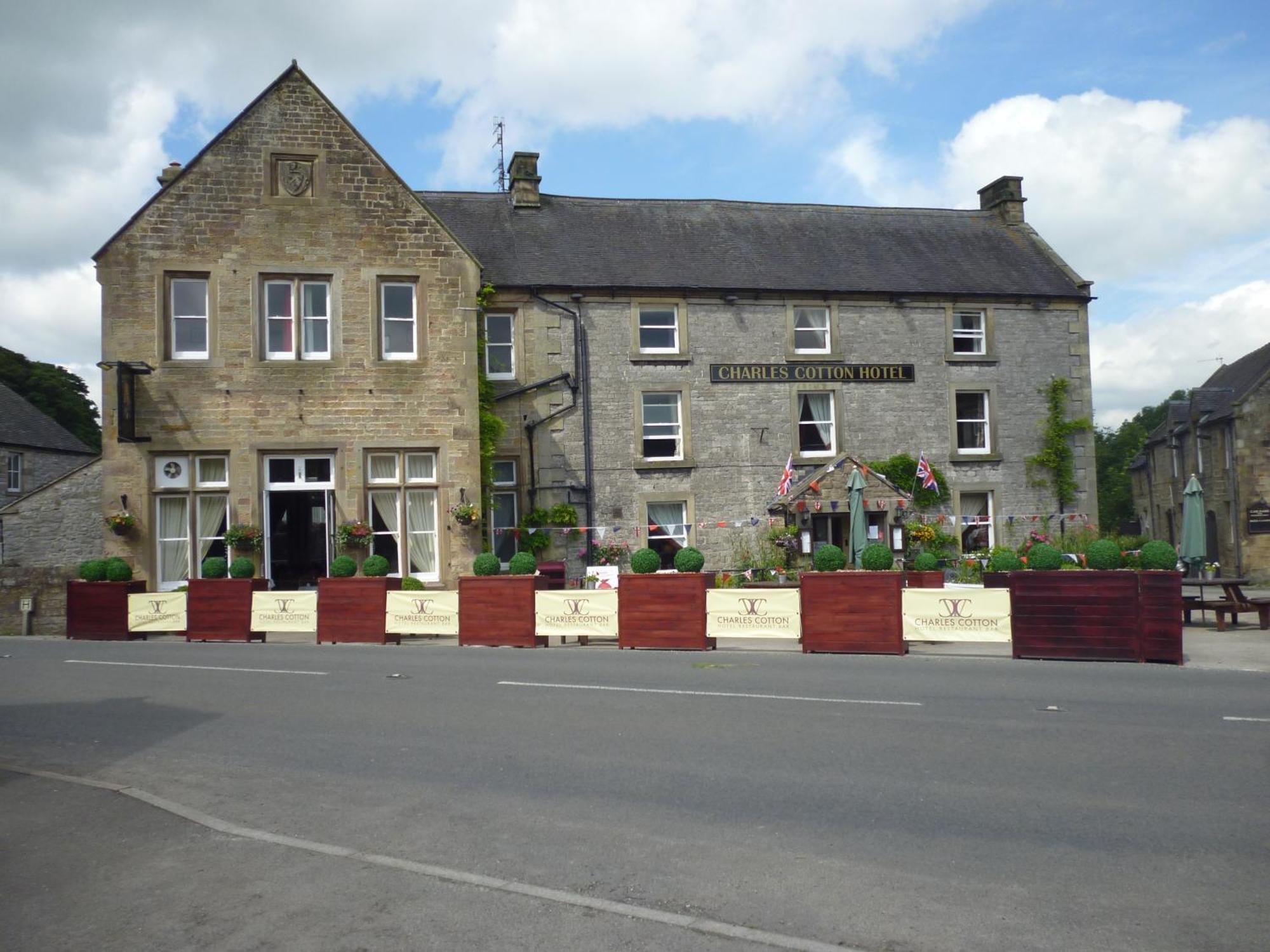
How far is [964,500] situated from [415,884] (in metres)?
26.0

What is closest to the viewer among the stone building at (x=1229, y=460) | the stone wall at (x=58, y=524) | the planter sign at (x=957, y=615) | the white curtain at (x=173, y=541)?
the planter sign at (x=957, y=615)

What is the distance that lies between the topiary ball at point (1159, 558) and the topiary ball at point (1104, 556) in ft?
1.30

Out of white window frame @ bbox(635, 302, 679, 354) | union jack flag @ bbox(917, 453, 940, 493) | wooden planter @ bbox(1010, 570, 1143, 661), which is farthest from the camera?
white window frame @ bbox(635, 302, 679, 354)

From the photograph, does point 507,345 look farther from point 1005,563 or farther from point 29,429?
point 29,429

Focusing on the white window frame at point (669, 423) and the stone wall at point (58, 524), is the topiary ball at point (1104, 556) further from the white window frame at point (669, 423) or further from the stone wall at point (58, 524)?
the stone wall at point (58, 524)

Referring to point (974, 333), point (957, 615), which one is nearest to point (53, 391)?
point (974, 333)

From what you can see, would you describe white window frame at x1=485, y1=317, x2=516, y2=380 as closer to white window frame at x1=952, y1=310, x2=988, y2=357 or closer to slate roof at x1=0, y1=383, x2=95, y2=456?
white window frame at x1=952, y1=310, x2=988, y2=357

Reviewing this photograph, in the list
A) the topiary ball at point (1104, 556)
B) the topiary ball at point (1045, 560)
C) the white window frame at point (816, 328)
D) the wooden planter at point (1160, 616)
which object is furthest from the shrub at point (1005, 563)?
the white window frame at point (816, 328)

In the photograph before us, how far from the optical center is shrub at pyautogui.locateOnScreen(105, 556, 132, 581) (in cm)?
2078

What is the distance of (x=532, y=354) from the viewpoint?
2727 centimetres

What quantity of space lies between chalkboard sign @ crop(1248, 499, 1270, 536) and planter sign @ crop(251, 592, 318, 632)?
29374 mm

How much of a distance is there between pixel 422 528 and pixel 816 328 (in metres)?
11.9

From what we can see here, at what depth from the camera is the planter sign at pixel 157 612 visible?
20.2 meters

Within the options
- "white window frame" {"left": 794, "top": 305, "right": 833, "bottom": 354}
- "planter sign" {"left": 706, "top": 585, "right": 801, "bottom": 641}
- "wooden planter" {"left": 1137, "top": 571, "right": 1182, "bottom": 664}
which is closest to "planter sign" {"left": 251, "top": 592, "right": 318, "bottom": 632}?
"planter sign" {"left": 706, "top": 585, "right": 801, "bottom": 641}
